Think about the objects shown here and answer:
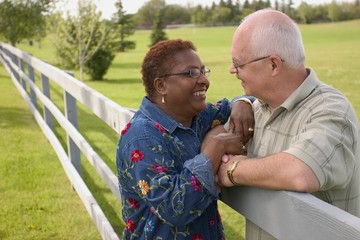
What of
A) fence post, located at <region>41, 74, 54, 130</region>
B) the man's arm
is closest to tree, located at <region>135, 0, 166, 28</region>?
fence post, located at <region>41, 74, 54, 130</region>

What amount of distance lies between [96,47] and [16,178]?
17.5 metres

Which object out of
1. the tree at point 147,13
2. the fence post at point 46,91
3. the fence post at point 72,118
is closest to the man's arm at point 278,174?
the fence post at point 72,118

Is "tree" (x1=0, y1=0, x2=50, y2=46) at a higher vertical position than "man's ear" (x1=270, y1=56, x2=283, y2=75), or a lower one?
higher

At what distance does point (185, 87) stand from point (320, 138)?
0.73m

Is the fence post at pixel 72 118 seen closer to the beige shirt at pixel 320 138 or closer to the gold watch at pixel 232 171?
the beige shirt at pixel 320 138

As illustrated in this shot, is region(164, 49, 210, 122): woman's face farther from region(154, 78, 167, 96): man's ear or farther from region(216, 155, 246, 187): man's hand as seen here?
region(216, 155, 246, 187): man's hand

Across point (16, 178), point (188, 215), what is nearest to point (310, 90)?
point (188, 215)

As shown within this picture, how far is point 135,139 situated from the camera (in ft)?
6.88

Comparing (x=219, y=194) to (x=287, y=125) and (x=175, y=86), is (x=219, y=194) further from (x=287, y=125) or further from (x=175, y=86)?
(x=175, y=86)

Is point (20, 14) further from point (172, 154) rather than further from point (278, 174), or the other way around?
point (278, 174)

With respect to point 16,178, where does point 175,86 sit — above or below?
above

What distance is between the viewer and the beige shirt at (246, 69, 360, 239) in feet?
5.65

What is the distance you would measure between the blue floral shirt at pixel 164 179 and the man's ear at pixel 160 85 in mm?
70

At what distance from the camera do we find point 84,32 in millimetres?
24422
